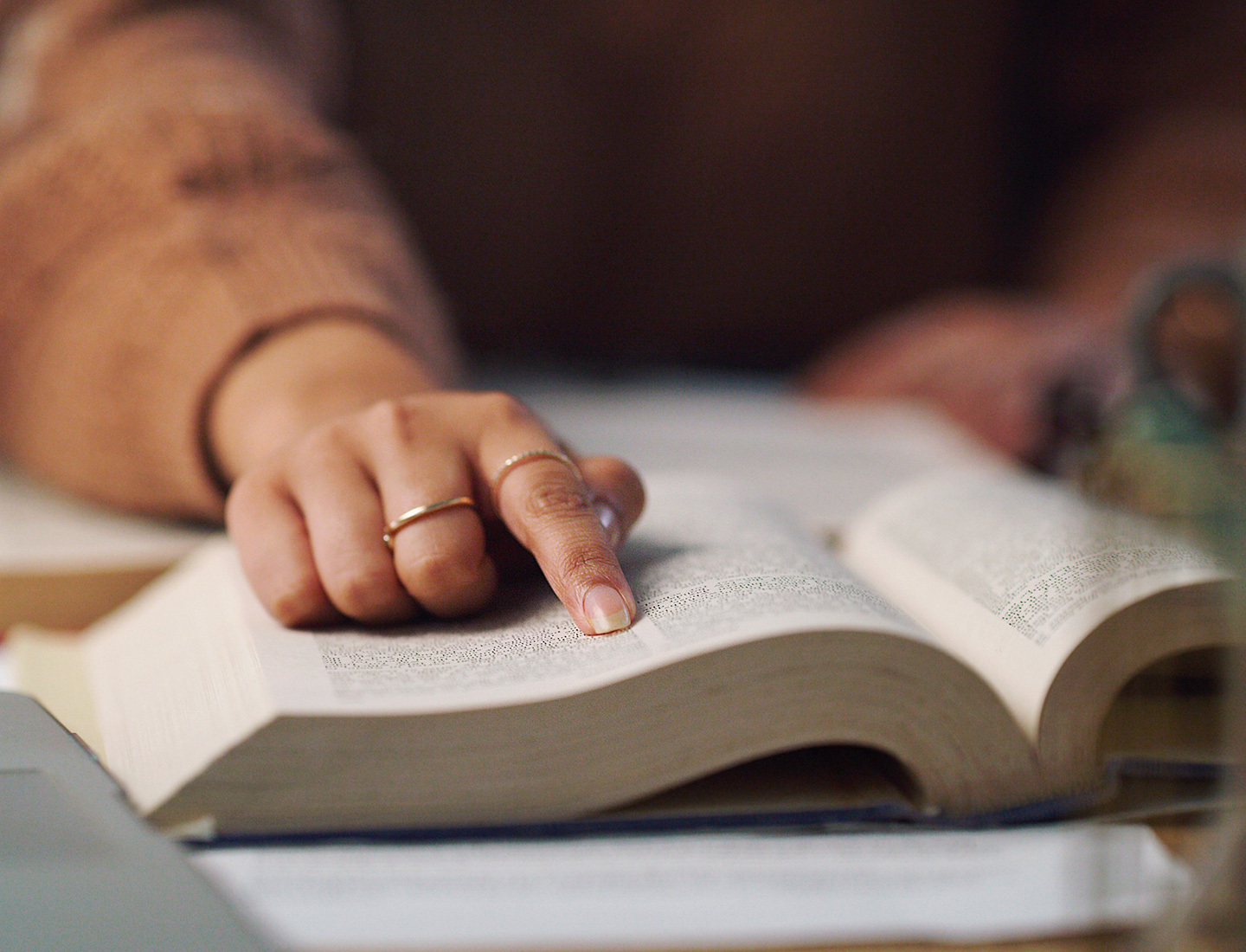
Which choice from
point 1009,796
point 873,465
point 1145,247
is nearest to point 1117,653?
point 1009,796

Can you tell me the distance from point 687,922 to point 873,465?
0.60m

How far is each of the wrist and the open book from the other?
0.40 ft

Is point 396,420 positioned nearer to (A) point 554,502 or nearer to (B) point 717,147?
(A) point 554,502

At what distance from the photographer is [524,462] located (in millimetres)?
412

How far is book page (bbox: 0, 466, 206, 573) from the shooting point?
0.59 metres

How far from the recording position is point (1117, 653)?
39cm

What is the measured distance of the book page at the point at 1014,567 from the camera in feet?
1.26

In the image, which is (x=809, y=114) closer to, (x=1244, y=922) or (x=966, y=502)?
(x=966, y=502)

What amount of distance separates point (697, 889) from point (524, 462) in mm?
164

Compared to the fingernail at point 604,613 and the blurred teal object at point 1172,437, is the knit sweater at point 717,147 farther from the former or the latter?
the fingernail at point 604,613

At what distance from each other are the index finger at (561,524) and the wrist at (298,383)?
136 millimetres

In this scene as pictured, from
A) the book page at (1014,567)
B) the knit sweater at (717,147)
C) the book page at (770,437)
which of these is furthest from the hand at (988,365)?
the book page at (1014,567)

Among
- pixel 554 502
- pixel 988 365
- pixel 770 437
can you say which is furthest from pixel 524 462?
pixel 988 365

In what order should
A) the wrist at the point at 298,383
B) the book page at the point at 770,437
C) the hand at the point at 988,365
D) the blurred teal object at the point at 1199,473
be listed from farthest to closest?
the hand at the point at 988,365
the book page at the point at 770,437
the wrist at the point at 298,383
the blurred teal object at the point at 1199,473
